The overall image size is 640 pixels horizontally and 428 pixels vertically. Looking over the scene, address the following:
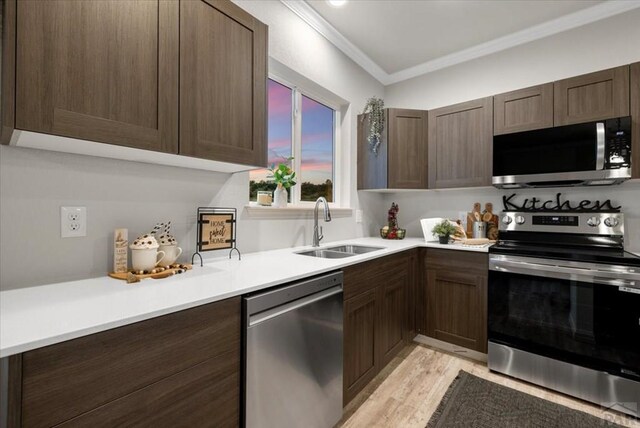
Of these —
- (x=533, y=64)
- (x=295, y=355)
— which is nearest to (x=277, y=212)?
(x=295, y=355)

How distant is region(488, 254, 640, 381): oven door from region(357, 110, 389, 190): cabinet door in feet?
3.94

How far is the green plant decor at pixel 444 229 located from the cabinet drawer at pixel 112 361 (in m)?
2.11

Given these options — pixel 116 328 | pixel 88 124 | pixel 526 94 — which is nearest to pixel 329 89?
→ pixel 526 94

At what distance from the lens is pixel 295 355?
127cm

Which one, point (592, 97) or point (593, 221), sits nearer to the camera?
point (592, 97)

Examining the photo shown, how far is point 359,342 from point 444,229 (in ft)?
4.45

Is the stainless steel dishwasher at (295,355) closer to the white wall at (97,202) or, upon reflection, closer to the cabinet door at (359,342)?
the cabinet door at (359,342)

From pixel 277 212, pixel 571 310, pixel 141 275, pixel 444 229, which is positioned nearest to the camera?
pixel 141 275

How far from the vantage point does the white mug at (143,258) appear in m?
1.22

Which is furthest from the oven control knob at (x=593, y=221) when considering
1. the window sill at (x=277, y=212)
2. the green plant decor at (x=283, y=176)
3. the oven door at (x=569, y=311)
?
the green plant decor at (x=283, y=176)

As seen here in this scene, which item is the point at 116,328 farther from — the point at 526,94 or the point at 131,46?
the point at 526,94

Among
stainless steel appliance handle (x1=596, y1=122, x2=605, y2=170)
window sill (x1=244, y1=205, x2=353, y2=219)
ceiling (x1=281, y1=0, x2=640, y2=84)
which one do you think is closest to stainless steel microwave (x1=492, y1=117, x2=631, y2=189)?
stainless steel appliance handle (x1=596, y1=122, x2=605, y2=170)

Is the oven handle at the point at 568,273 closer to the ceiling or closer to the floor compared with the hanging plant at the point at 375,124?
closer to the floor

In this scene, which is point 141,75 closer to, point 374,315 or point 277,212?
point 277,212
